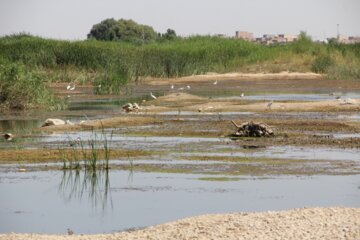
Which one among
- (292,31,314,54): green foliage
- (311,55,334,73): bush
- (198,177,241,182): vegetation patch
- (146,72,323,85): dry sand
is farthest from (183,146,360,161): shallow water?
(292,31,314,54): green foliage

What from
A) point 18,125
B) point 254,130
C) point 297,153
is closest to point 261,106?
point 18,125

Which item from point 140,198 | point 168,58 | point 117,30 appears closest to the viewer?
point 140,198

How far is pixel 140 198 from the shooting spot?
1528cm

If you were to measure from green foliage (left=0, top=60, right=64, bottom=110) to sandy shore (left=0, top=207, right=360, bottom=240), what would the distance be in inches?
855

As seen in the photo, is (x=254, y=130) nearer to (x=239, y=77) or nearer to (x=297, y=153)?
(x=297, y=153)

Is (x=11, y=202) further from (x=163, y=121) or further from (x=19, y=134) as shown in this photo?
(x=163, y=121)

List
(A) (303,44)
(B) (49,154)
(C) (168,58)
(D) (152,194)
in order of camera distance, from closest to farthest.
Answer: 1. (D) (152,194)
2. (B) (49,154)
3. (C) (168,58)
4. (A) (303,44)

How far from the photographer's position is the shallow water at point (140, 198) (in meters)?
13.5

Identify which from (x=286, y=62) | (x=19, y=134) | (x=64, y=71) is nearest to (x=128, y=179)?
(x=19, y=134)

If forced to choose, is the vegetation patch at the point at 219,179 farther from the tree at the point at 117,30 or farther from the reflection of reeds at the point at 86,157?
the tree at the point at 117,30

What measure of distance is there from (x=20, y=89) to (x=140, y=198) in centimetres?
1866

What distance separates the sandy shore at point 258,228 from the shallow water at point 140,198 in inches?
53.1

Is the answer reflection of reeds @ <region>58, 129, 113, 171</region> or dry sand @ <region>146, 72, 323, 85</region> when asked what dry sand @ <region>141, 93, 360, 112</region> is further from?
dry sand @ <region>146, 72, 323, 85</region>

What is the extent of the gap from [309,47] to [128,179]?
50.6 metres
